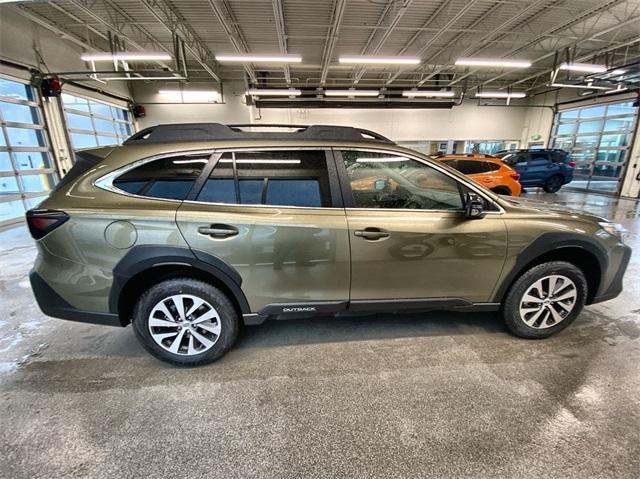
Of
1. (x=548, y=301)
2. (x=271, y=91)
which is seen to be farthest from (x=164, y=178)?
(x=271, y=91)

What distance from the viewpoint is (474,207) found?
2.04 metres

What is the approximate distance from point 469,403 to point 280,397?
1146mm

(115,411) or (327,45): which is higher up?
(327,45)

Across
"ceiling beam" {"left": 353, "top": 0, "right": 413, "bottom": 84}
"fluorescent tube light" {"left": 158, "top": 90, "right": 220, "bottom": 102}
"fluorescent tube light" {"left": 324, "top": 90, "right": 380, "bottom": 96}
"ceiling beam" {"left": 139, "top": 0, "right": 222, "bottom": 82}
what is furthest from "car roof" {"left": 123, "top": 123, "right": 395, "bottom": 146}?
"fluorescent tube light" {"left": 158, "top": 90, "right": 220, "bottom": 102}

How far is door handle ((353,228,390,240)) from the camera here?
200 centimetres

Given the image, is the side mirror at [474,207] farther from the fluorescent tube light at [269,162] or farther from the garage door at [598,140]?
the garage door at [598,140]

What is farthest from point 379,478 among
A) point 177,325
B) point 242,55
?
point 242,55

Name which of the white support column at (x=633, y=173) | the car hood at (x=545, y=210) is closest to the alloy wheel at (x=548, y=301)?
the car hood at (x=545, y=210)

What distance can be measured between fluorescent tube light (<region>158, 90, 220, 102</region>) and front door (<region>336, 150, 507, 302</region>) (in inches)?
516

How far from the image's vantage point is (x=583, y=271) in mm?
2414

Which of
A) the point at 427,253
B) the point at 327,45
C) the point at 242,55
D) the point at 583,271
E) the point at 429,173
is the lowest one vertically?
the point at 583,271

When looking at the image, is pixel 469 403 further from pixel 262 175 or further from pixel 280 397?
pixel 262 175

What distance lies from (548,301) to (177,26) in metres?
9.41

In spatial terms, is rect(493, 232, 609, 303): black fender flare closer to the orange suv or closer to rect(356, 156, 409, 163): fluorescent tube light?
rect(356, 156, 409, 163): fluorescent tube light
